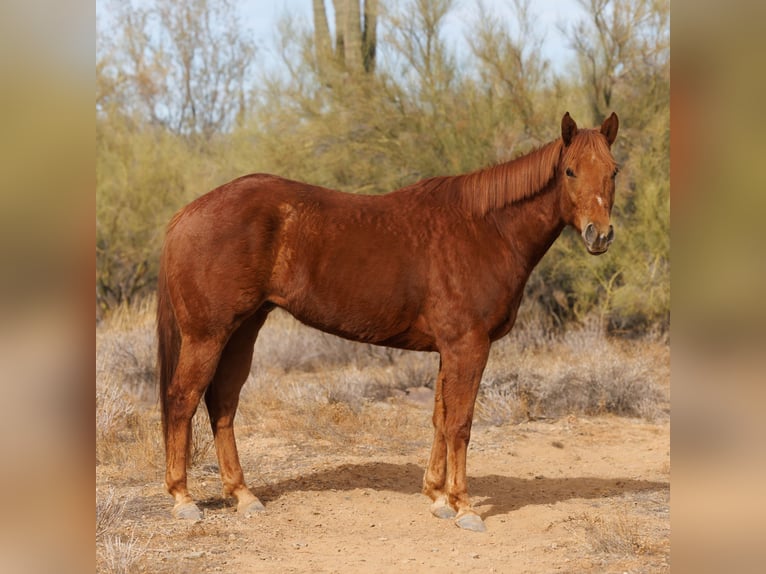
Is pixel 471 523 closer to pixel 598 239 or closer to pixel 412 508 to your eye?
pixel 412 508

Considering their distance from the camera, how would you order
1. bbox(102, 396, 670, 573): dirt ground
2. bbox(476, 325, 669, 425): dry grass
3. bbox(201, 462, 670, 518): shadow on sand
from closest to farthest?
bbox(102, 396, 670, 573): dirt ground, bbox(201, 462, 670, 518): shadow on sand, bbox(476, 325, 669, 425): dry grass

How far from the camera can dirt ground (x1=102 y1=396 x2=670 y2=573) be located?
15.2 feet

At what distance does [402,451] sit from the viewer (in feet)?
24.2

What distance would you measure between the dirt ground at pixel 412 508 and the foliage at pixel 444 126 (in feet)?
13.5

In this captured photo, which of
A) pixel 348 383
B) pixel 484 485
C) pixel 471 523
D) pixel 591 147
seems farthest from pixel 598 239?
pixel 348 383

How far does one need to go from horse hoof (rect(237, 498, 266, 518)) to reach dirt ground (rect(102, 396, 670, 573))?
0.18 ft

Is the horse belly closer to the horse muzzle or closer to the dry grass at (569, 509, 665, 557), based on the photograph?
the horse muzzle

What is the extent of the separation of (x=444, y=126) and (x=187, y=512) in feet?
27.7

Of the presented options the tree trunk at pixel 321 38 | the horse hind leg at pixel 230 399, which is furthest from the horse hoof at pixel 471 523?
the tree trunk at pixel 321 38

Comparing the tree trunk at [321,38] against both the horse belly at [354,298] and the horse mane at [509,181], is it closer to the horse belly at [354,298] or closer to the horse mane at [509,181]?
the horse mane at [509,181]

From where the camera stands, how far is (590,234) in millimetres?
4742

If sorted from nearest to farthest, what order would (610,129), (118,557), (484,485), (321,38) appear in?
(118,557) → (610,129) → (484,485) → (321,38)

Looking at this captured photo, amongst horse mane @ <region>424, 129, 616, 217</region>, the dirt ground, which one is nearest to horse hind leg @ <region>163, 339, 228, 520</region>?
the dirt ground
